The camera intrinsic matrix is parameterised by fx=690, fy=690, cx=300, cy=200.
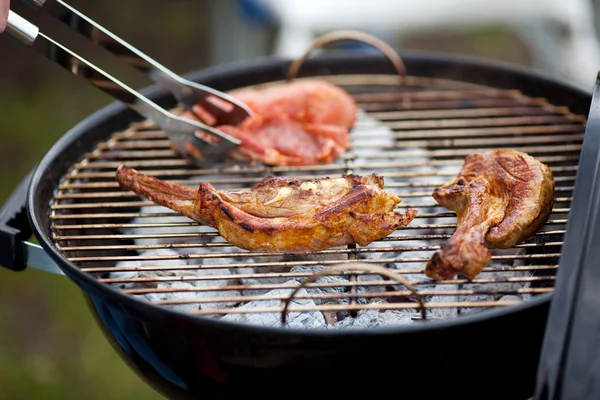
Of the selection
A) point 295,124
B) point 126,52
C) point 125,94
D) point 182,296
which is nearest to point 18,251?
point 182,296

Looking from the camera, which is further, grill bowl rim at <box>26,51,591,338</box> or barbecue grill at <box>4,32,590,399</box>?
barbecue grill at <box>4,32,590,399</box>

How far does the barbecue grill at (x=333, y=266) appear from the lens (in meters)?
1.94

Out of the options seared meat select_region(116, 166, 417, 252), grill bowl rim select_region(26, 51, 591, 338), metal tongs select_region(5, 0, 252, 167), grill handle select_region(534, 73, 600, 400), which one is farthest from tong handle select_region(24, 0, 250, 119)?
grill handle select_region(534, 73, 600, 400)

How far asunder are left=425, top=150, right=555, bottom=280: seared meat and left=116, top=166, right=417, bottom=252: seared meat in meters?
0.23

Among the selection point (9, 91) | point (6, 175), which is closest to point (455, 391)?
point (6, 175)

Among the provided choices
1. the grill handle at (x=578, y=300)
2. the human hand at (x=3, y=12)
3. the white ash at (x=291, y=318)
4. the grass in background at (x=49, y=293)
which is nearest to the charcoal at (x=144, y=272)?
the white ash at (x=291, y=318)

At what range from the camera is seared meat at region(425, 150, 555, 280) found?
6.75 feet

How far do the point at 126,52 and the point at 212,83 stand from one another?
2.59ft

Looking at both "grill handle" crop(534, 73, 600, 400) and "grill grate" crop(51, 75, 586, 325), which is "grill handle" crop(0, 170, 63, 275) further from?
"grill handle" crop(534, 73, 600, 400)

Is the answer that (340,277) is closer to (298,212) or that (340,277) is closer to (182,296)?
(298,212)

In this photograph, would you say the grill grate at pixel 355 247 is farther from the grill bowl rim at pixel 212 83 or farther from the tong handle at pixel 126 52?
the tong handle at pixel 126 52

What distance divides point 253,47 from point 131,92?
142 inches

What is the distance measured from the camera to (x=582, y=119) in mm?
3133

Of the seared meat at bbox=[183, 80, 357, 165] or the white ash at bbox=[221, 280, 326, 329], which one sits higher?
the seared meat at bbox=[183, 80, 357, 165]
